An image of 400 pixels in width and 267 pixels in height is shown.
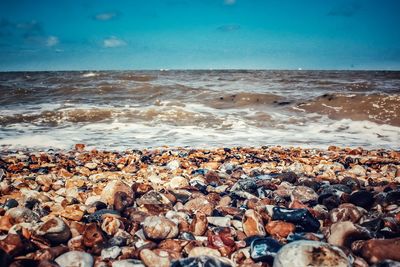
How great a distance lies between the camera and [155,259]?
73.0 inches

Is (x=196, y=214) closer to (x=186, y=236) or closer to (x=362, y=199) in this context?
(x=186, y=236)

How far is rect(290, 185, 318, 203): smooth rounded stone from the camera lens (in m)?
2.93

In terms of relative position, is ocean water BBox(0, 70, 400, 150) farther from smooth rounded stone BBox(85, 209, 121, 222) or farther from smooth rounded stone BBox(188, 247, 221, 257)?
smooth rounded stone BBox(188, 247, 221, 257)

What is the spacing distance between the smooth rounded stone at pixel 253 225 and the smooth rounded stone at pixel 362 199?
3.48 feet

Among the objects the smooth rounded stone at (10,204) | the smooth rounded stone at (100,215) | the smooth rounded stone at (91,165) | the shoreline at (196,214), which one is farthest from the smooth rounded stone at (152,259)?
the smooth rounded stone at (91,165)

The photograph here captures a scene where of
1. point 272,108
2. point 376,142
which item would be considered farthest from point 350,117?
point 376,142

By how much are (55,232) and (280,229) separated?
1.65 meters

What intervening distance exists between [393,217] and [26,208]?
10.0ft

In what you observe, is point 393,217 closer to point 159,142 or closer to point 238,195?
point 238,195

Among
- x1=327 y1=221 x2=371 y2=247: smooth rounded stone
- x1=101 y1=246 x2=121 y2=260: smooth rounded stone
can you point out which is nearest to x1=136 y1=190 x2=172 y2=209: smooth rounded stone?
x1=101 y1=246 x2=121 y2=260: smooth rounded stone

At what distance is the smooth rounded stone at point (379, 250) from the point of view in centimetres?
176

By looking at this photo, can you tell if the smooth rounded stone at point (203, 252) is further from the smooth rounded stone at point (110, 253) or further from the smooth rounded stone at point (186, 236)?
the smooth rounded stone at point (110, 253)

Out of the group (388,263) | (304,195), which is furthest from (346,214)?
(388,263)

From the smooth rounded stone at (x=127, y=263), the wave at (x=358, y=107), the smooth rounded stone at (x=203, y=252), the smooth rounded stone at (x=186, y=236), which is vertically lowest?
the smooth rounded stone at (x=186, y=236)
